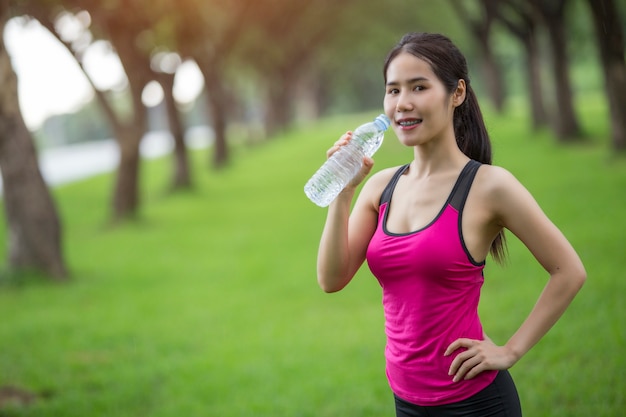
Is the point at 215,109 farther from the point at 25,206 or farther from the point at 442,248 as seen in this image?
the point at 442,248

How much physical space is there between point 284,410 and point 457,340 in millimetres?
3777

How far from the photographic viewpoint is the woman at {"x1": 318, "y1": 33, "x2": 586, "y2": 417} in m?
2.51

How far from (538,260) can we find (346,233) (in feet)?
2.26

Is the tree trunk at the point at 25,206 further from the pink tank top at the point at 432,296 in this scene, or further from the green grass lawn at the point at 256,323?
the pink tank top at the point at 432,296

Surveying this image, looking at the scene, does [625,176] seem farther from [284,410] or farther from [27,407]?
[27,407]

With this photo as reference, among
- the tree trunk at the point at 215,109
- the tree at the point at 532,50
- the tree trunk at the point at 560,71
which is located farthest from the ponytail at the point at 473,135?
the tree trunk at the point at 215,109

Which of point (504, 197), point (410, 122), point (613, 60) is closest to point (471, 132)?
point (410, 122)

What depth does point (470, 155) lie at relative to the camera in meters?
2.86

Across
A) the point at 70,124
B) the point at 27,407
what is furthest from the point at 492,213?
the point at 70,124

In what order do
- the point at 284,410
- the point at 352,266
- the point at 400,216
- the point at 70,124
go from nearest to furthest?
1. the point at 400,216
2. the point at 352,266
3. the point at 284,410
4. the point at 70,124

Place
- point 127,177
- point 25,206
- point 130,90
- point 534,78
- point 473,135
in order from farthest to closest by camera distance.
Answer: point 534,78 < point 130,90 < point 127,177 < point 25,206 < point 473,135

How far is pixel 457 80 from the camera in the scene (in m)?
2.70

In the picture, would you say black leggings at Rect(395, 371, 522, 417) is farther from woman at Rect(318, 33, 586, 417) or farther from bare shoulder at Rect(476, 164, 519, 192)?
bare shoulder at Rect(476, 164, 519, 192)

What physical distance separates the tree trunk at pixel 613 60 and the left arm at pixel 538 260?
3262 mm
